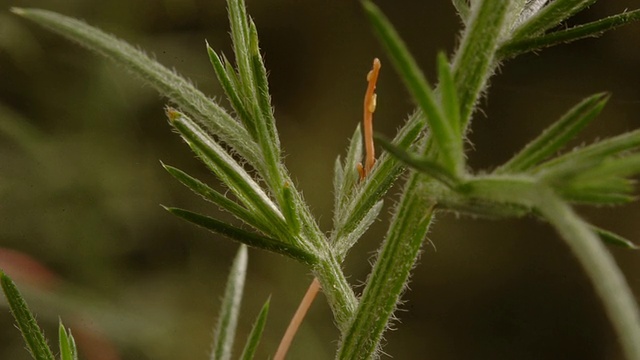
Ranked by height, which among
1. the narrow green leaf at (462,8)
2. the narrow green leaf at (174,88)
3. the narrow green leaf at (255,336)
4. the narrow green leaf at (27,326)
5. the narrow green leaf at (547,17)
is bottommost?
the narrow green leaf at (27,326)

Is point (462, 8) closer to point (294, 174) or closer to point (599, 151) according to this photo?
point (599, 151)

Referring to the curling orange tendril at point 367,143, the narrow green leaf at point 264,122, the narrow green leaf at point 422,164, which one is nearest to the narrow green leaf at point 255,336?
the curling orange tendril at point 367,143

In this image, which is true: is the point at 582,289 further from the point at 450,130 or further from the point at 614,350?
the point at 450,130

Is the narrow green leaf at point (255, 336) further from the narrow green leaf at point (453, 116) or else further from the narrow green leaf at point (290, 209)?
the narrow green leaf at point (453, 116)

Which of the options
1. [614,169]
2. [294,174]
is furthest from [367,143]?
[294,174]

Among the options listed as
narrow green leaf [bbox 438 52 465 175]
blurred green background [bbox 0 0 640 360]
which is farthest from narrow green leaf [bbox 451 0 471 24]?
blurred green background [bbox 0 0 640 360]

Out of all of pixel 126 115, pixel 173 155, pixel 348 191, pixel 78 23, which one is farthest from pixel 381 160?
pixel 173 155
